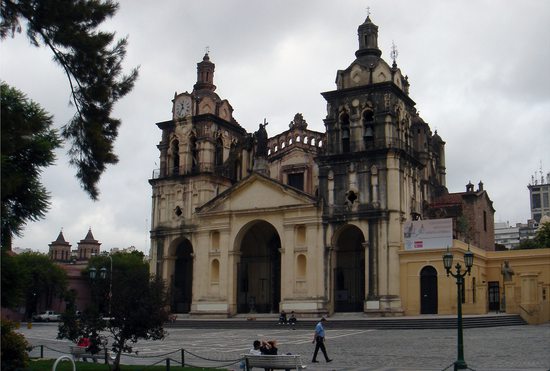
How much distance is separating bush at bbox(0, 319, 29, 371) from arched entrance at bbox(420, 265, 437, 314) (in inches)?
1212

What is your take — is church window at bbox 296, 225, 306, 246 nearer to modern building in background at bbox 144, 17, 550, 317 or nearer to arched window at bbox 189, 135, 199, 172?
modern building in background at bbox 144, 17, 550, 317

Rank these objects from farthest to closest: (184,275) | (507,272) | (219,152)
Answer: (219,152) → (184,275) → (507,272)

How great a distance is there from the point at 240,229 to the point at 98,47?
1420 inches

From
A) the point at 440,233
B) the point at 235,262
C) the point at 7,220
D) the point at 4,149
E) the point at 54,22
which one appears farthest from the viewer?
the point at 235,262

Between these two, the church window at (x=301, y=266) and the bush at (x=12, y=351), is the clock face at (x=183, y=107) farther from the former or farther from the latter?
the bush at (x=12, y=351)

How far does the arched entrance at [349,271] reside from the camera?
155ft

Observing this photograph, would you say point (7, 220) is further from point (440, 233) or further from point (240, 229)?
point (240, 229)

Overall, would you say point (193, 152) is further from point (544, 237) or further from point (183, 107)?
point (544, 237)

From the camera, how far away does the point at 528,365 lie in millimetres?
19609

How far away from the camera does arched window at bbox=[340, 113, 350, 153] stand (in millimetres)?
48219

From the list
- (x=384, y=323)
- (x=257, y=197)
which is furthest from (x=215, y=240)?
(x=384, y=323)

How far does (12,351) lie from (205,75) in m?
43.7

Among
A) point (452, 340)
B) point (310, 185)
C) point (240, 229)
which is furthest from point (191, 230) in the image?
point (452, 340)

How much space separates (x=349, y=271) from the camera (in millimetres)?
48594
